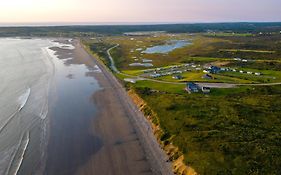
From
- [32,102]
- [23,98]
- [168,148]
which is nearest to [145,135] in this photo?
[168,148]

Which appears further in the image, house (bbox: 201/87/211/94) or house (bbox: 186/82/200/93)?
house (bbox: 186/82/200/93)

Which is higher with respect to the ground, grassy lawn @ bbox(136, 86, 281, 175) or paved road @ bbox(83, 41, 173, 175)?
grassy lawn @ bbox(136, 86, 281, 175)

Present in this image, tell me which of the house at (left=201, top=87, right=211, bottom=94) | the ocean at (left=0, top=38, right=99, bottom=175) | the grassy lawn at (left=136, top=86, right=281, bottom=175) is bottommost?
the ocean at (left=0, top=38, right=99, bottom=175)

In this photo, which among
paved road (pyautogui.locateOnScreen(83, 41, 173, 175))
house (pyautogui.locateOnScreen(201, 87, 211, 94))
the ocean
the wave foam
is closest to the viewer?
paved road (pyautogui.locateOnScreen(83, 41, 173, 175))

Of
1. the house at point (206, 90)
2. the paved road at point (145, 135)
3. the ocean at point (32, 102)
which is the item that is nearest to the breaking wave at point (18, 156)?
the ocean at point (32, 102)

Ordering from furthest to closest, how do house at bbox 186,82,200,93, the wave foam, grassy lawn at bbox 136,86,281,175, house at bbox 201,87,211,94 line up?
house at bbox 186,82,200,93, house at bbox 201,87,211,94, the wave foam, grassy lawn at bbox 136,86,281,175

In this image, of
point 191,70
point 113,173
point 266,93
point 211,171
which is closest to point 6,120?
point 113,173

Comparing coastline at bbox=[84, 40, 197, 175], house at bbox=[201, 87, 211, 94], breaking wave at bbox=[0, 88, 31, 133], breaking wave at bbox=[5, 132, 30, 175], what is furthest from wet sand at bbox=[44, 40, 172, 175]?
house at bbox=[201, 87, 211, 94]

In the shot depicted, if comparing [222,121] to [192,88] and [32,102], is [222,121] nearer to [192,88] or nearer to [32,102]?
[192,88]

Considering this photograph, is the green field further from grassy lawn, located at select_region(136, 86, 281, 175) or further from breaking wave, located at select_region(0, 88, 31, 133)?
breaking wave, located at select_region(0, 88, 31, 133)

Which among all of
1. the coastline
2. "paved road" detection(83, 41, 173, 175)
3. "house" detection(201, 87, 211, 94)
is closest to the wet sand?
"paved road" detection(83, 41, 173, 175)

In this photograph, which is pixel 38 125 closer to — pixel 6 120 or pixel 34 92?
pixel 6 120
